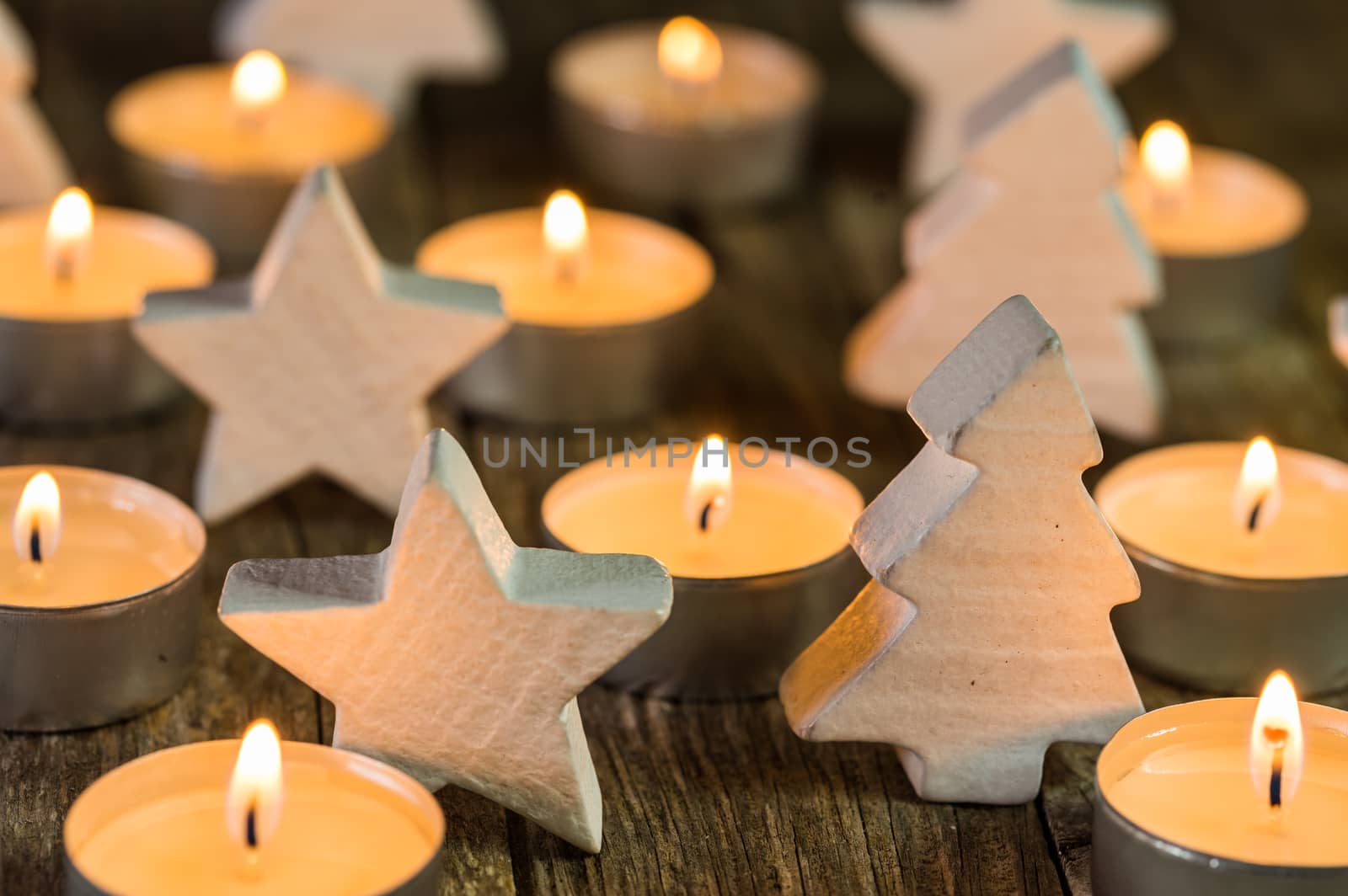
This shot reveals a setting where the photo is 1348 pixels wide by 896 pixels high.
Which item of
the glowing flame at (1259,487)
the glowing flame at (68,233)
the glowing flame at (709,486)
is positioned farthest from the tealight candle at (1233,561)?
the glowing flame at (68,233)

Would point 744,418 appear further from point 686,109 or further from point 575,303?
point 686,109

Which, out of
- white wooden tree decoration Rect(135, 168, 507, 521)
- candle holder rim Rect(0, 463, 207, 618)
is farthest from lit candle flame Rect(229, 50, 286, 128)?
candle holder rim Rect(0, 463, 207, 618)

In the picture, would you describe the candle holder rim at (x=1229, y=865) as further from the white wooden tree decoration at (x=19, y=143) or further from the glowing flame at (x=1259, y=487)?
the white wooden tree decoration at (x=19, y=143)

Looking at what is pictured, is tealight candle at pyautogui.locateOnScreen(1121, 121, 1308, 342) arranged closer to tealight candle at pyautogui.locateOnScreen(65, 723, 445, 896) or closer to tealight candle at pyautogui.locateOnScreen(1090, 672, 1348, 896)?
tealight candle at pyautogui.locateOnScreen(1090, 672, 1348, 896)

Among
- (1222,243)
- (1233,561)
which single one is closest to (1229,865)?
Result: (1233,561)

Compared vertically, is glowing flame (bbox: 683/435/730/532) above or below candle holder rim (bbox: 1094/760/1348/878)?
below

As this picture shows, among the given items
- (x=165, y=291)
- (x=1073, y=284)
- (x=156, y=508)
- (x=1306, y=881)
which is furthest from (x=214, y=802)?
(x=1073, y=284)
